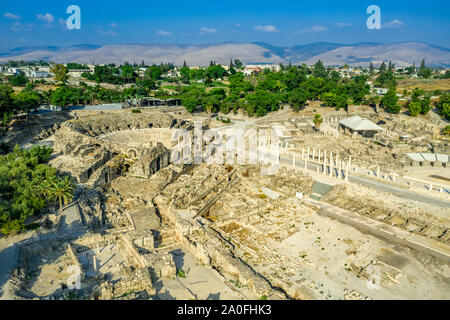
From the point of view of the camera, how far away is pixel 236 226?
26062 millimetres

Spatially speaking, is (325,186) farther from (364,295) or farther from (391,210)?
(364,295)

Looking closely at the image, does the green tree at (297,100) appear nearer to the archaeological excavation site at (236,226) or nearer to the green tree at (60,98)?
the archaeological excavation site at (236,226)

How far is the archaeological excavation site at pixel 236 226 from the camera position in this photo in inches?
711

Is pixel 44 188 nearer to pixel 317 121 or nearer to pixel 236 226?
pixel 236 226

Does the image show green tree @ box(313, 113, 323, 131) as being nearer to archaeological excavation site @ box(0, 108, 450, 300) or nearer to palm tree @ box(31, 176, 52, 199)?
archaeological excavation site @ box(0, 108, 450, 300)

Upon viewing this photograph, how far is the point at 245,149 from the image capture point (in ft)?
153

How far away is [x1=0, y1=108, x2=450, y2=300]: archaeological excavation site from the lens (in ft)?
59.3

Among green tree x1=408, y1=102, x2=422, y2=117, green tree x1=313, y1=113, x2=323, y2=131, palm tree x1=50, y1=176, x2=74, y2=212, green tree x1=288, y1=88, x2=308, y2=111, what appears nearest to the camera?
palm tree x1=50, y1=176, x2=74, y2=212

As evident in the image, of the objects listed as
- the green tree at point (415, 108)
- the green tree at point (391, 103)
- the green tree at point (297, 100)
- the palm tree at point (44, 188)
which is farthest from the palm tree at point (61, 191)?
the green tree at point (415, 108)

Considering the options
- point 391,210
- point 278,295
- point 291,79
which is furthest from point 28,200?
point 291,79

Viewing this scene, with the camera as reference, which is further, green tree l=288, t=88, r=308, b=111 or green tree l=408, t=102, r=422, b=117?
green tree l=288, t=88, r=308, b=111

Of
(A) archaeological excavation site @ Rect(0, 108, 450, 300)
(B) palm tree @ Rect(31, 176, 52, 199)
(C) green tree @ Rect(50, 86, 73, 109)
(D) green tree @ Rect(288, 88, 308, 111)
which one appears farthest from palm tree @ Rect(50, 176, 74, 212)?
(D) green tree @ Rect(288, 88, 308, 111)

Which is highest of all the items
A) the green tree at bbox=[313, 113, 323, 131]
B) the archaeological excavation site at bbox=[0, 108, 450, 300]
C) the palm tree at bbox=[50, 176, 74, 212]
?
the green tree at bbox=[313, 113, 323, 131]

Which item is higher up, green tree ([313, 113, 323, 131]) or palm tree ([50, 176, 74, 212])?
green tree ([313, 113, 323, 131])
